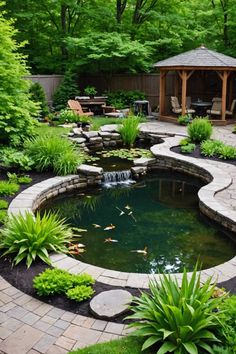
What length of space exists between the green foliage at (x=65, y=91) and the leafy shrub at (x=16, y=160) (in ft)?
26.6

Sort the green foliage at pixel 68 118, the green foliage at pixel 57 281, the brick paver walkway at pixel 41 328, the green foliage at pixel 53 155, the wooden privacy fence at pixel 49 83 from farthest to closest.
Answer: the wooden privacy fence at pixel 49 83, the green foliage at pixel 68 118, the green foliage at pixel 53 155, the green foliage at pixel 57 281, the brick paver walkway at pixel 41 328

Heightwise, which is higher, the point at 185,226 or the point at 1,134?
the point at 1,134

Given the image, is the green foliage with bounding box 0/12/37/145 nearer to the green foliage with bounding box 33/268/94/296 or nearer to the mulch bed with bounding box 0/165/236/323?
the mulch bed with bounding box 0/165/236/323

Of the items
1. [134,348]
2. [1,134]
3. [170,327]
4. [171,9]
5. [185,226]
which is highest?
[171,9]

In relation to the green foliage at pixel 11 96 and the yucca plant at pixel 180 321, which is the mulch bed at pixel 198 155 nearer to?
the green foliage at pixel 11 96

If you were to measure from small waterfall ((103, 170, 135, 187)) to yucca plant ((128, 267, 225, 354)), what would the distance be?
18.9ft

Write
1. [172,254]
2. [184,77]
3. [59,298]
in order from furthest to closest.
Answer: [184,77], [172,254], [59,298]

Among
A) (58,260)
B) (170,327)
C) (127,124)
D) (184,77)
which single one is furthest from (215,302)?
(184,77)

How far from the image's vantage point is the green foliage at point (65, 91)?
655 inches

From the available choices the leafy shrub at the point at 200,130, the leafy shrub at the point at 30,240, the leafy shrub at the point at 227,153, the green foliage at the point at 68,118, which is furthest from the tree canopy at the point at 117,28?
the leafy shrub at the point at 30,240

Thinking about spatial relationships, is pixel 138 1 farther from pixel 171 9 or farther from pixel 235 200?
pixel 235 200

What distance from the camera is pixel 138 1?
18.7 m

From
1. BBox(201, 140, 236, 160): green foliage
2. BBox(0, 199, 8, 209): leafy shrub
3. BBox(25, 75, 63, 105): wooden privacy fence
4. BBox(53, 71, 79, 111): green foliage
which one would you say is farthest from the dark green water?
BBox(25, 75, 63, 105): wooden privacy fence

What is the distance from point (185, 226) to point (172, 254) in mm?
1135
